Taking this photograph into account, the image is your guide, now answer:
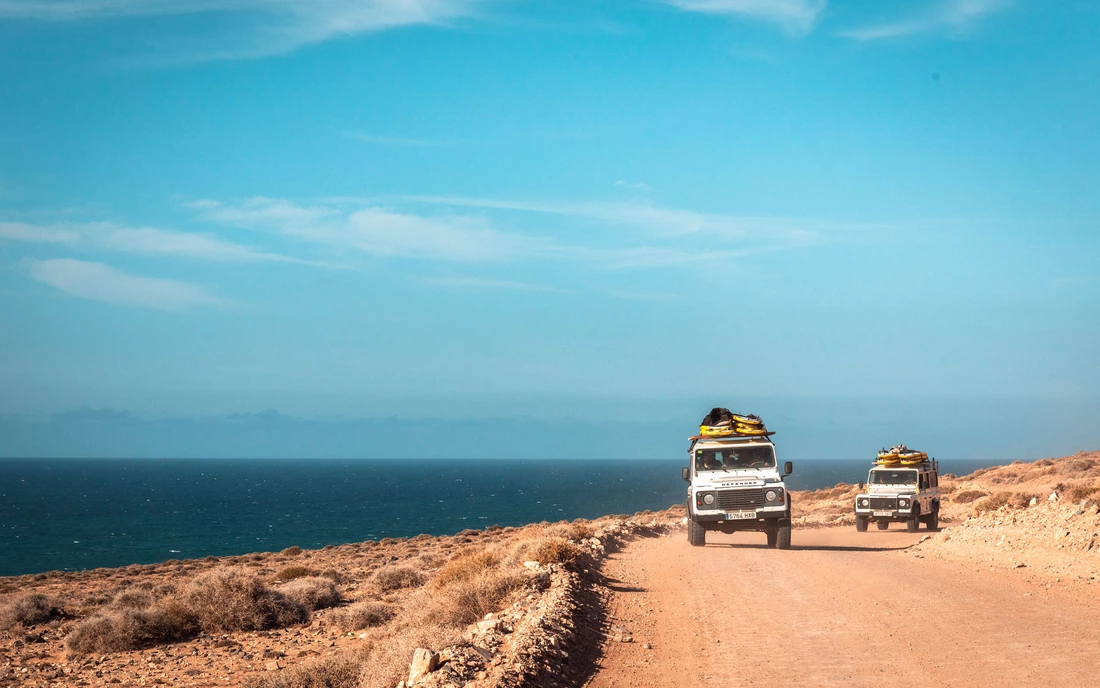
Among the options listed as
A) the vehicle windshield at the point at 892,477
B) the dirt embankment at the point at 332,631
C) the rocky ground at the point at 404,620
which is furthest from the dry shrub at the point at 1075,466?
the dirt embankment at the point at 332,631

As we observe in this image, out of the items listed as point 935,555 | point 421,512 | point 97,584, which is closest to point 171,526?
point 421,512

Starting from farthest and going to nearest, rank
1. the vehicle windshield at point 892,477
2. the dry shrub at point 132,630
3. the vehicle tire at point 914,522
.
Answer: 1. the vehicle windshield at point 892,477
2. the vehicle tire at point 914,522
3. the dry shrub at point 132,630

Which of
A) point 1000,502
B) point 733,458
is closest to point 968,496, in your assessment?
point 1000,502

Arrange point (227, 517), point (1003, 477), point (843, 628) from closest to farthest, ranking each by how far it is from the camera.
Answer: point (843, 628)
point (1003, 477)
point (227, 517)

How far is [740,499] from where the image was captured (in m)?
22.0

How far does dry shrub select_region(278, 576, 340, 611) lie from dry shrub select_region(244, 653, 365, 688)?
710 cm

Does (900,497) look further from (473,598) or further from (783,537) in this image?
(473,598)

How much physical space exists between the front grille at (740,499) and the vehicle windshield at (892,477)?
11.8 metres

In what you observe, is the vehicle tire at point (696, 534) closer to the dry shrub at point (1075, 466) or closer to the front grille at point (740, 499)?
the front grille at point (740, 499)

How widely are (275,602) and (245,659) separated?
3.56 metres

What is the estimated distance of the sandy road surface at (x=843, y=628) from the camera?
8570 mm

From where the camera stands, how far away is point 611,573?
58.3ft

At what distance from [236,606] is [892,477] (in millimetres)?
23581

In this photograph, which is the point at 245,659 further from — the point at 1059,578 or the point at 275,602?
the point at 1059,578
